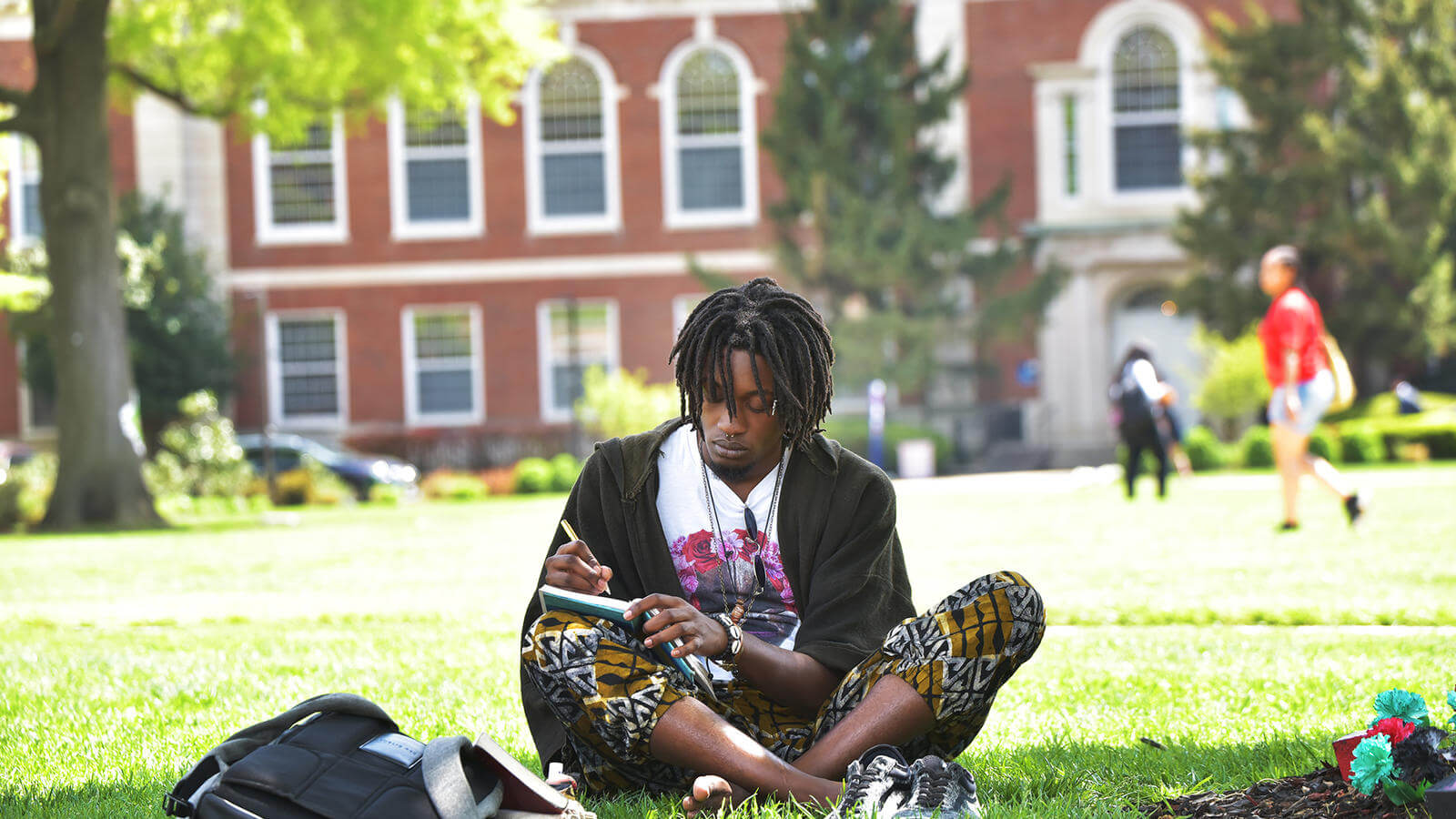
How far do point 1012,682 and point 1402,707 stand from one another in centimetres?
236

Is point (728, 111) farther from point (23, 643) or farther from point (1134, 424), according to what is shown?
point (23, 643)

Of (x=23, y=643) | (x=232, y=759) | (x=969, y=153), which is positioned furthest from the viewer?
(x=969, y=153)

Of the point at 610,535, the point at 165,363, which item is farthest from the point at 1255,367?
the point at 610,535

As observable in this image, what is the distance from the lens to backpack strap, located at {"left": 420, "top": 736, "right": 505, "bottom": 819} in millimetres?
2789

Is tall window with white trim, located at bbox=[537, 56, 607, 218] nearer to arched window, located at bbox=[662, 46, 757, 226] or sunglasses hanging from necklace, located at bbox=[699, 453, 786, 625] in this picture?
arched window, located at bbox=[662, 46, 757, 226]

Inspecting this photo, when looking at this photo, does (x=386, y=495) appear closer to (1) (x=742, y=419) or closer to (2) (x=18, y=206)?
(2) (x=18, y=206)

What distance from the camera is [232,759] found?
296cm

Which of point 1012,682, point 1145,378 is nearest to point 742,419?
point 1012,682

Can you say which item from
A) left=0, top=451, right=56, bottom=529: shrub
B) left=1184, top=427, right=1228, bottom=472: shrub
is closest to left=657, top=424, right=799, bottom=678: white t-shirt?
left=0, top=451, right=56, bottom=529: shrub

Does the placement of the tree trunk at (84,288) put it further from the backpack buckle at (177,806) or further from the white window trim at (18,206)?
the backpack buckle at (177,806)

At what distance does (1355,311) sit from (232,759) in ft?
81.8

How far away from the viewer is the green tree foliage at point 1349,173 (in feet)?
78.6

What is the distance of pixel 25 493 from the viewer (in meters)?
19.8

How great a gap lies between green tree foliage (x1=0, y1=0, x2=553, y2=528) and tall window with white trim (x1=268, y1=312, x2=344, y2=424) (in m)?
11.7
